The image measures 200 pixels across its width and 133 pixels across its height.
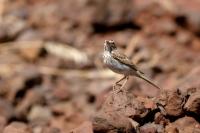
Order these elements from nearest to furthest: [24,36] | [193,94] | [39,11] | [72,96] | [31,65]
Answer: [193,94], [72,96], [31,65], [24,36], [39,11]

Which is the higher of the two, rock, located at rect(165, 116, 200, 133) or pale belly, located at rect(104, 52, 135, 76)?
pale belly, located at rect(104, 52, 135, 76)

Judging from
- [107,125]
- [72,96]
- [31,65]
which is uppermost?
[31,65]

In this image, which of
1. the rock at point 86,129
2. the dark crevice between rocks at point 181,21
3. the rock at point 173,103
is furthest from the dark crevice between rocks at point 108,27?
the rock at point 173,103

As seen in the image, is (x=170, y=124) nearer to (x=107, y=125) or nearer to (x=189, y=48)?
(x=107, y=125)

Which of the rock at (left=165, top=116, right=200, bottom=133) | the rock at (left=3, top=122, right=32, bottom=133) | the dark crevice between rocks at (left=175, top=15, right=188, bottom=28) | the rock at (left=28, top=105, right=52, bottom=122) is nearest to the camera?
the rock at (left=165, top=116, right=200, bottom=133)

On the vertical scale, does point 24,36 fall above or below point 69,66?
above

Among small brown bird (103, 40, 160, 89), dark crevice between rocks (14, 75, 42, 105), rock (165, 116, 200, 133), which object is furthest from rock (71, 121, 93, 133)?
dark crevice between rocks (14, 75, 42, 105)

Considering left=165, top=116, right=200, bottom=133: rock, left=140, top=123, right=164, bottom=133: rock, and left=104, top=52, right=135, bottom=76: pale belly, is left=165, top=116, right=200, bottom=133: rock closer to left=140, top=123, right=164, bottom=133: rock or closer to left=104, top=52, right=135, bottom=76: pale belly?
left=140, top=123, right=164, bottom=133: rock

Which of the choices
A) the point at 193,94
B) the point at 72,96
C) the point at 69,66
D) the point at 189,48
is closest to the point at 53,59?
the point at 69,66

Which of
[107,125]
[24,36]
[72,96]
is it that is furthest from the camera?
[24,36]
